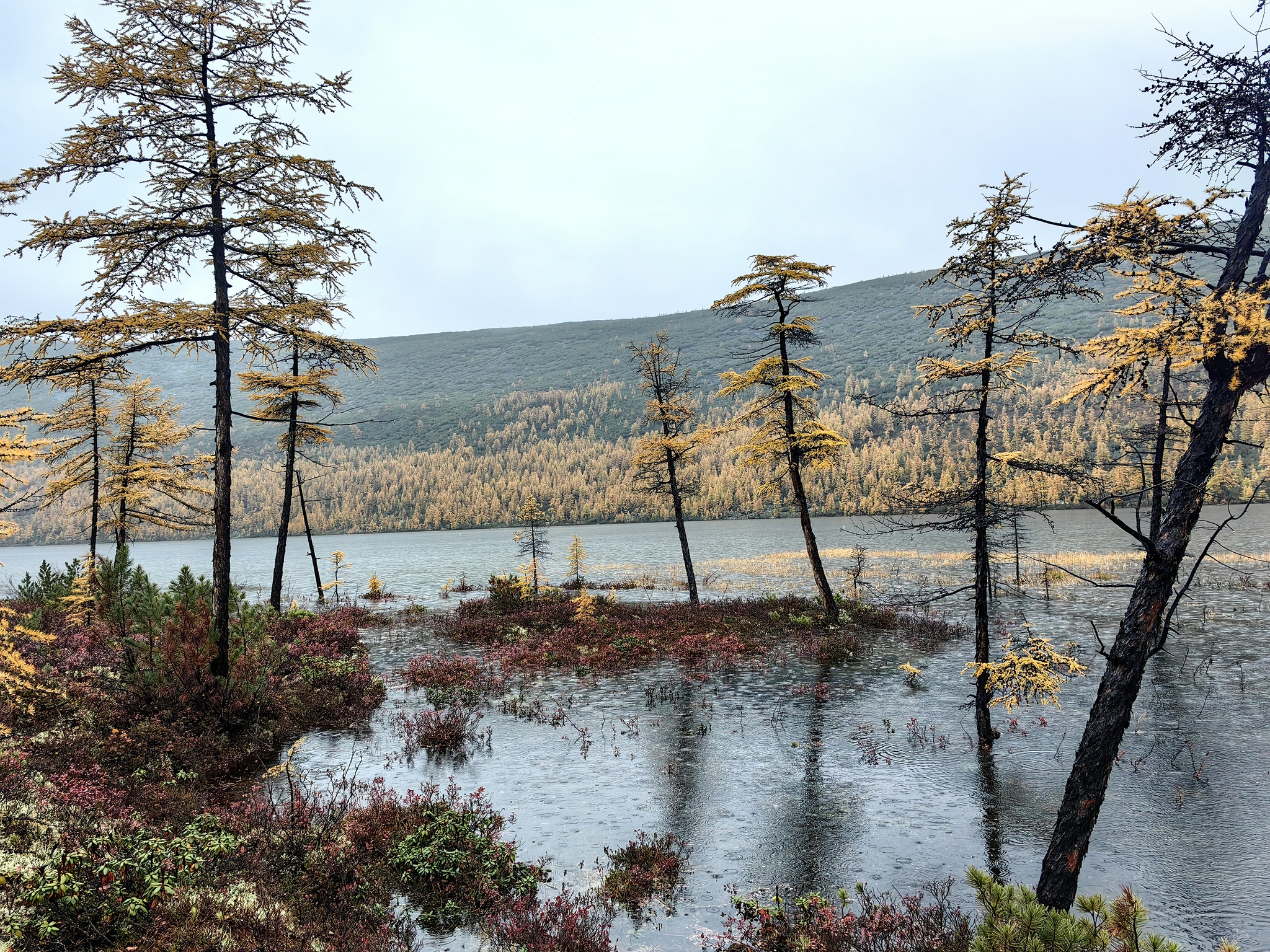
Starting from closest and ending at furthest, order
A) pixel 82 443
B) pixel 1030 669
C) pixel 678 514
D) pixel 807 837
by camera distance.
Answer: pixel 807 837 < pixel 1030 669 < pixel 82 443 < pixel 678 514

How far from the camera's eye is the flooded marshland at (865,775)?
335 inches

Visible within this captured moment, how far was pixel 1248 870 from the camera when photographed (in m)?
8.51

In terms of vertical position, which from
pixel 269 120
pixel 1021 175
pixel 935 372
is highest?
pixel 269 120

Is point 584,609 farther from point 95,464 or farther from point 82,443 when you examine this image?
point 82,443

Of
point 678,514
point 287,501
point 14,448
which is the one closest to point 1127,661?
point 14,448

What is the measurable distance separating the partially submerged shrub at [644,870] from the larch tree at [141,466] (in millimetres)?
24274

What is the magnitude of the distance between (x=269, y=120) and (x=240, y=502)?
672 feet

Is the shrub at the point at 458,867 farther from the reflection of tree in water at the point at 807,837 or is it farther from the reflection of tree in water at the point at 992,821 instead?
the reflection of tree in water at the point at 992,821

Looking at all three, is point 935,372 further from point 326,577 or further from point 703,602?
point 326,577

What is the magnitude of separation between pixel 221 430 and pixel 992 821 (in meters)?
15.6

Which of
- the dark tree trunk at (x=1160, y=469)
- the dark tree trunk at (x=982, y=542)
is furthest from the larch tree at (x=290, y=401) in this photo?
the dark tree trunk at (x=1160, y=469)

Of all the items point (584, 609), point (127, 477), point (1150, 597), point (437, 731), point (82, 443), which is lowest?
point (437, 731)

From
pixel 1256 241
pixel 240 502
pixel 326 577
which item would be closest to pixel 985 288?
pixel 1256 241

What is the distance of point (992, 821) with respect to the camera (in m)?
10.2
